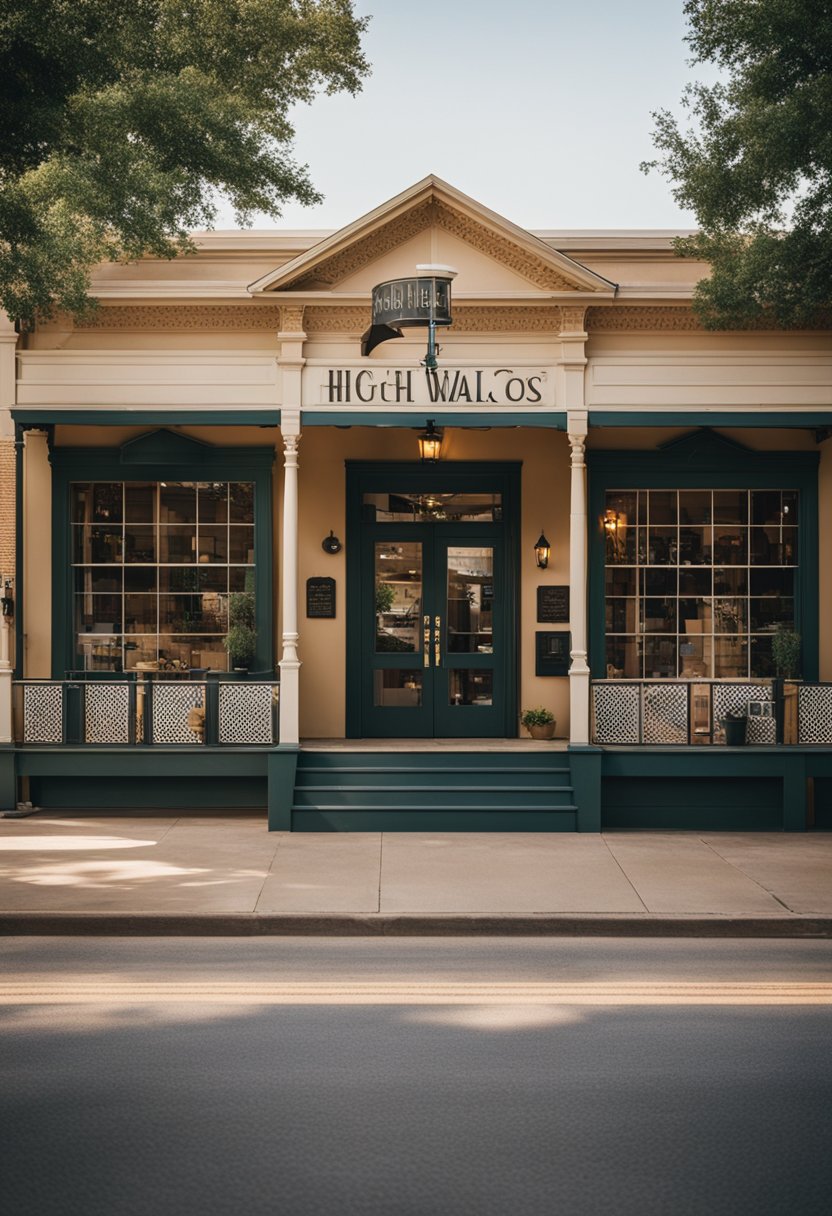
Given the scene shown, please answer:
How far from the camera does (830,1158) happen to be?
5230mm

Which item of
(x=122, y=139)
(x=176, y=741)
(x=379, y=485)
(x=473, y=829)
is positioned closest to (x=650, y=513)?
(x=379, y=485)

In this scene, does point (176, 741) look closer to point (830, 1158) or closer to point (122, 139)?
point (122, 139)

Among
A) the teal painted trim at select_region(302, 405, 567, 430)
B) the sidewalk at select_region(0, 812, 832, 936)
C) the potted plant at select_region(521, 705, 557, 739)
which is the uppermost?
the teal painted trim at select_region(302, 405, 567, 430)

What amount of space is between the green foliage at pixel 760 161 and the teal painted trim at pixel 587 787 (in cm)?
477

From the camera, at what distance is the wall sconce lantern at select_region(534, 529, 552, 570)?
49.6ft

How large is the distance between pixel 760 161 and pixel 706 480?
4073mm

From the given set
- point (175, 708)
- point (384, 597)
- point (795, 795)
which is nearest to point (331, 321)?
point (384, 597)

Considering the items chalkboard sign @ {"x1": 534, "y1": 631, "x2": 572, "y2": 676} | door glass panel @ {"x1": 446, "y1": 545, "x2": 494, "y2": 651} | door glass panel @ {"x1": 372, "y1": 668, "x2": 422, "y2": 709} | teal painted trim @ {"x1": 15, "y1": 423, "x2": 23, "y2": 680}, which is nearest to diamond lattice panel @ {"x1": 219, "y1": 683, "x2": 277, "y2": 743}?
door glass panel @ {"x1": 372, "y1": 668, "x2": 422, "y2": 709}

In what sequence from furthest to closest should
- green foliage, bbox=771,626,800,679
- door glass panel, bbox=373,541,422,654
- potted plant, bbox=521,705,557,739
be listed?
door glass panel, bbox=373,541,422,654 < potted plant, bbox=521,705,557,739 < green foliage, bbox=771,626,800,679

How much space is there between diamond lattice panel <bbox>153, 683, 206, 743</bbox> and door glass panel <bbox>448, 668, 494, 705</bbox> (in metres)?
3.29

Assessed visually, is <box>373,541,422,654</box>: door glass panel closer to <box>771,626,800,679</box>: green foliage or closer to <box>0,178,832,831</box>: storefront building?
<box>0,178,832,831</box>: storefront building

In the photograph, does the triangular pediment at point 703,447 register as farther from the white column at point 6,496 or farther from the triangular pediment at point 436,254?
the white column at point 6,496

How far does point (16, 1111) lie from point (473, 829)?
303 inches

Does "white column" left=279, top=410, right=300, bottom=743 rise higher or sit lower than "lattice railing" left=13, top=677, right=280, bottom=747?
higher
